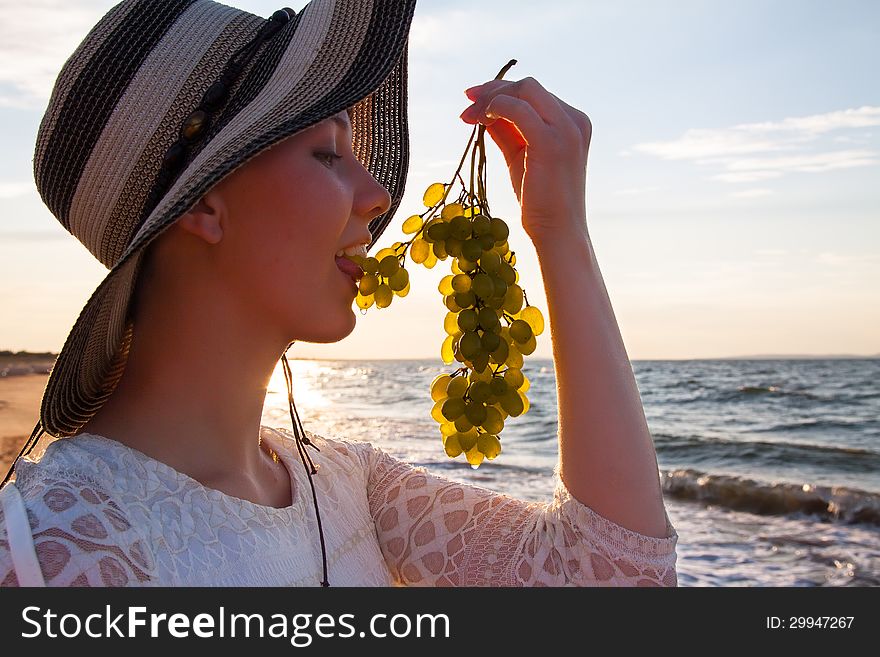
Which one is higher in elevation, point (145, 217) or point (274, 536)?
point (145, 217)

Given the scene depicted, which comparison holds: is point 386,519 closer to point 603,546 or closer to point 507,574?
point 507,574

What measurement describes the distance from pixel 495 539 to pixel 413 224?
77 cm

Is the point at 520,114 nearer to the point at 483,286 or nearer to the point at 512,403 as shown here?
the point at 483,286

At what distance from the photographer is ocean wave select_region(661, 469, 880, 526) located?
27.7 ft

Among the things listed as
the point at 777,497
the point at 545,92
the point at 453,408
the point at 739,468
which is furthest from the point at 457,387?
the point at 739,468

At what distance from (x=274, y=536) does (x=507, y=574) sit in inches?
21.5

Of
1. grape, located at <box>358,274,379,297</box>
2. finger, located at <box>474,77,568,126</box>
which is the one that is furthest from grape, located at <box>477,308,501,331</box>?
finger, located at <box>474,77,568,126</box>

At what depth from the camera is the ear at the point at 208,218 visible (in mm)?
1705

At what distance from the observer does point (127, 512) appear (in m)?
1.49

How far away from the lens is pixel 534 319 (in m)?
1.78

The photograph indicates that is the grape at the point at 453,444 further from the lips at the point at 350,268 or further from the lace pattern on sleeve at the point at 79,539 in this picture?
the lace pattern on sleeve at the point at 79,539

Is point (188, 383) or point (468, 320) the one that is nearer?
point (468, 320)
